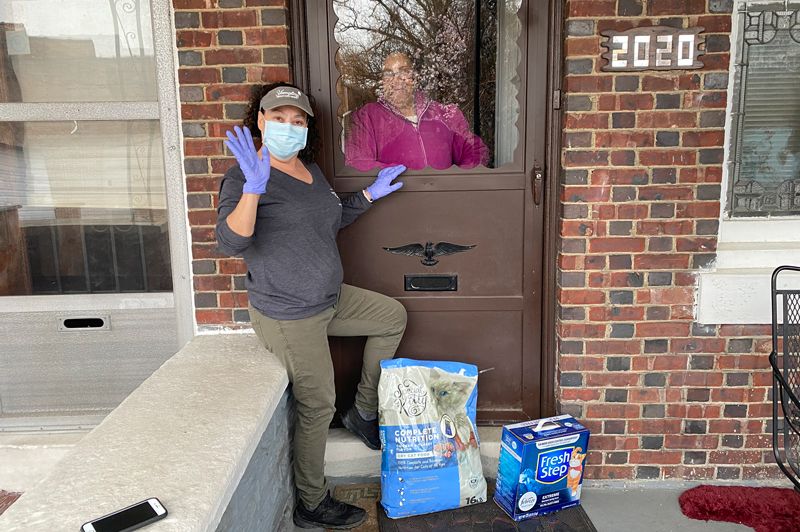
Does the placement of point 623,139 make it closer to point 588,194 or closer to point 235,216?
point 588,194

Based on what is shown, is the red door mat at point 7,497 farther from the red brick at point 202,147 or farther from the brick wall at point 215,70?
the red brick at point 202,147

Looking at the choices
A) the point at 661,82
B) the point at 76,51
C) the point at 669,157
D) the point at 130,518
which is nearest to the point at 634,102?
the point at 661,82

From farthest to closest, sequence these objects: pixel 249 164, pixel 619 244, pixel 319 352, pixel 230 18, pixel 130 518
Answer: pixel 619 244 → pixel 230 18 → pixel 319 352 → pixel 249 164 → pixel 130 518

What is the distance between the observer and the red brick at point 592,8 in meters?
2.39

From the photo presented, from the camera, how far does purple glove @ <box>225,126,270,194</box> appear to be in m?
1.98

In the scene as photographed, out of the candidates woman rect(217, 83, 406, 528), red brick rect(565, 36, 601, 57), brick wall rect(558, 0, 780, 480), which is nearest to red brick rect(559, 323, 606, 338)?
brick wall rect(558, 0, 780, 480)

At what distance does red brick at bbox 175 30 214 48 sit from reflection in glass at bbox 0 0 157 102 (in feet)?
0.65

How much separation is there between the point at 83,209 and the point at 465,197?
1.74 m

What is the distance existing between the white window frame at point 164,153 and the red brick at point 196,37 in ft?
0.16

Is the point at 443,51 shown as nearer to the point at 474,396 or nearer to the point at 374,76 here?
the point at 374,76

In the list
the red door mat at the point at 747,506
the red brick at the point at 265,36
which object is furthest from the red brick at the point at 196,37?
the red door mat at the point at 747,506

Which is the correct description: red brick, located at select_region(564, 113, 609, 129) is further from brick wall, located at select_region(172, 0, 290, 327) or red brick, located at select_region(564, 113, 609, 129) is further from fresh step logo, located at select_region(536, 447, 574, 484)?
fresh step logo, located at select_region(536, 447, 574, 484)

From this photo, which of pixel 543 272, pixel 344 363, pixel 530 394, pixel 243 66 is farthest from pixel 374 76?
pixel 530 394

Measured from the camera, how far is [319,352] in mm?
2332
